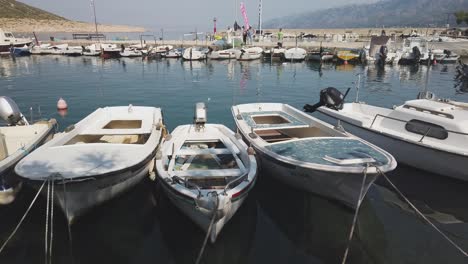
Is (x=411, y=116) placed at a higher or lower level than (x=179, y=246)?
higher

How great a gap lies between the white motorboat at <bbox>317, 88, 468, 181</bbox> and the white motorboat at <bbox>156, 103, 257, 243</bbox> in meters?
6.37

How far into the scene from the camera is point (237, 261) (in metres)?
7.61

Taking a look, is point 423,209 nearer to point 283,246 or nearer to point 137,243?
point 283,246

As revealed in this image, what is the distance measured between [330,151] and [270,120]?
5993 millimetres

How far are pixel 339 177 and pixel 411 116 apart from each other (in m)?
6.57

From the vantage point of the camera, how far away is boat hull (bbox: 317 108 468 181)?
432 inches

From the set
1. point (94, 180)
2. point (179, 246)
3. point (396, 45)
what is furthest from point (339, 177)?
point (396, 45)

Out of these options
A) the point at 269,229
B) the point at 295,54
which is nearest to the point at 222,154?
the point at 269,229

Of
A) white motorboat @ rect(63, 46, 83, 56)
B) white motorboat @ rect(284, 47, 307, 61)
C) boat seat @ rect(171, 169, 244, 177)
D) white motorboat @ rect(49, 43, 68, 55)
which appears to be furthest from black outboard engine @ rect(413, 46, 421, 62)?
white motorboat @ rect(49, 43, 68, 55)

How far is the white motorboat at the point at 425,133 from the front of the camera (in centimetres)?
1110

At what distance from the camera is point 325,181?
8828mm

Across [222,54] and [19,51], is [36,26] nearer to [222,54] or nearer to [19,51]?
[19,51]

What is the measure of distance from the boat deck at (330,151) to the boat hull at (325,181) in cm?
32

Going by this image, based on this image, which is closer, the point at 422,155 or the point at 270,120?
the point at 422,155
